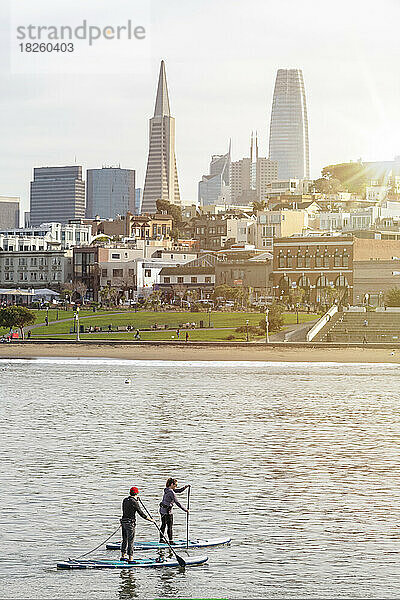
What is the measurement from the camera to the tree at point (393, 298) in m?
124

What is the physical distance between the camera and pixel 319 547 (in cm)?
2980

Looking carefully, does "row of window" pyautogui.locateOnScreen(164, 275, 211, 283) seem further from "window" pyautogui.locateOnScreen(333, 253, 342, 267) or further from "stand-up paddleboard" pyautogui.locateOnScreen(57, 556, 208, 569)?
"stand-up paddleboard" pyautogui.locateOnScreen(57, 556, 208, 569)

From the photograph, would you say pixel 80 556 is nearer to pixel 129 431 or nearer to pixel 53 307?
pixel 129 431

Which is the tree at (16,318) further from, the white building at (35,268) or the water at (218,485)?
the white building at (35,268)

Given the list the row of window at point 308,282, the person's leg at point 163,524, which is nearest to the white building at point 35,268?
the row of window at point 308,282

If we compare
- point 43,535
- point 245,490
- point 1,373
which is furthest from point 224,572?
point 1,373

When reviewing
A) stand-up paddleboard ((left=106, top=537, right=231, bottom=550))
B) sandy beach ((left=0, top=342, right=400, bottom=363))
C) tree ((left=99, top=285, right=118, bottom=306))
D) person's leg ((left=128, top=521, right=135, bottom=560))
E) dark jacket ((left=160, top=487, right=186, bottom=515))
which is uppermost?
tree ((left=99, top=285, right=118, bottom=306))

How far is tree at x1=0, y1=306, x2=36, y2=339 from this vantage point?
123m

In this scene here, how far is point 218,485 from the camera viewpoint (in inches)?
1507

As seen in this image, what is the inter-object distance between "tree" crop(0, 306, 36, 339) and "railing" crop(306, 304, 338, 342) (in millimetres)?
32901

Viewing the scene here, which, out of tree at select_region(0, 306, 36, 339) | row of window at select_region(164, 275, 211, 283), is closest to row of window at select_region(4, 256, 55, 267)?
row of window at select_region(164, 275, 211, 283)

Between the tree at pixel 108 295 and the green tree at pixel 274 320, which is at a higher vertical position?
the tree at pixel 108 295

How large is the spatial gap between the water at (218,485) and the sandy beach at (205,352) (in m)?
27.2

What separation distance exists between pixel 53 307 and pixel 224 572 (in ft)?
410
